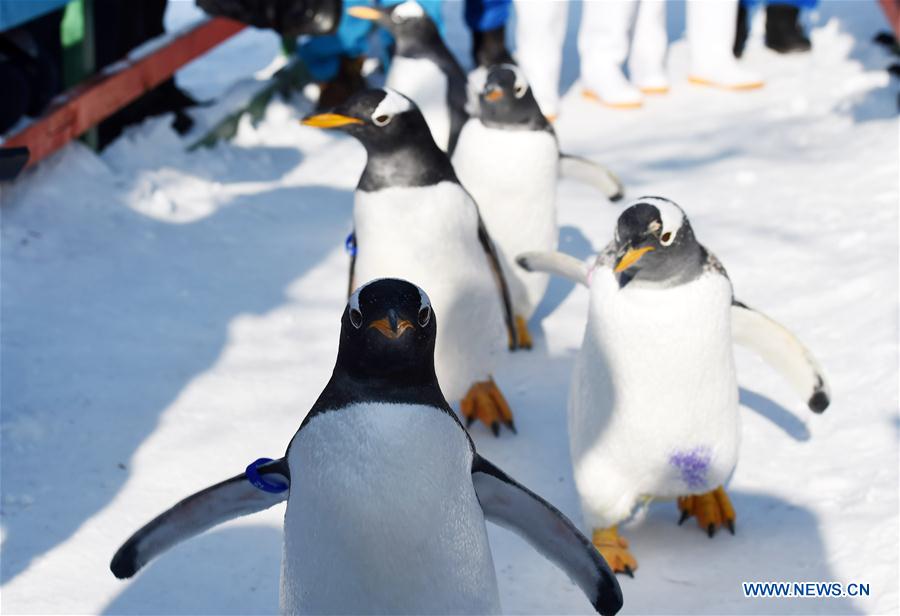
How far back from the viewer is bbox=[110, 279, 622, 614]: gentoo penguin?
175 cm

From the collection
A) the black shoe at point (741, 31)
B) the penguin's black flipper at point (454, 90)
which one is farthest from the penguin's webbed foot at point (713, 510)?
the black shoe at point (741, 31)

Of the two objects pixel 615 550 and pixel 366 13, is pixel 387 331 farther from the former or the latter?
pixel 366 13

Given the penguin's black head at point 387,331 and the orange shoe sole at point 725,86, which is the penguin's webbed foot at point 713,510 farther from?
the orange shoe sole at point 725,86

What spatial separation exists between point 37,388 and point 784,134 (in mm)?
3587

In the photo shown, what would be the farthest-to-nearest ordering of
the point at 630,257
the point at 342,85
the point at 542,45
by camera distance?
the point at 342,85 < the point at 542,45 < the point at 630,257

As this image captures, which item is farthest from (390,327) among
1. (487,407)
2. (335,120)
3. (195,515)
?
(487,407)

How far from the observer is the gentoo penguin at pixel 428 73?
4504mm

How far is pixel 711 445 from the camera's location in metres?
2.44

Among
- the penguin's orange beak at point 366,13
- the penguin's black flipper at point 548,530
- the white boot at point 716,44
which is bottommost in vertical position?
the white boot at point 716,44

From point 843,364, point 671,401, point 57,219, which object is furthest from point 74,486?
point 843,364

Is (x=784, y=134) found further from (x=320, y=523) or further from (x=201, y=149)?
(x=320, y=523)

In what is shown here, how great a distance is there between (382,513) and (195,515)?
33 centimetres

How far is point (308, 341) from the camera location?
3578 mm

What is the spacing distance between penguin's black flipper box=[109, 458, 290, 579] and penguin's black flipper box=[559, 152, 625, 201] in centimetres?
195
